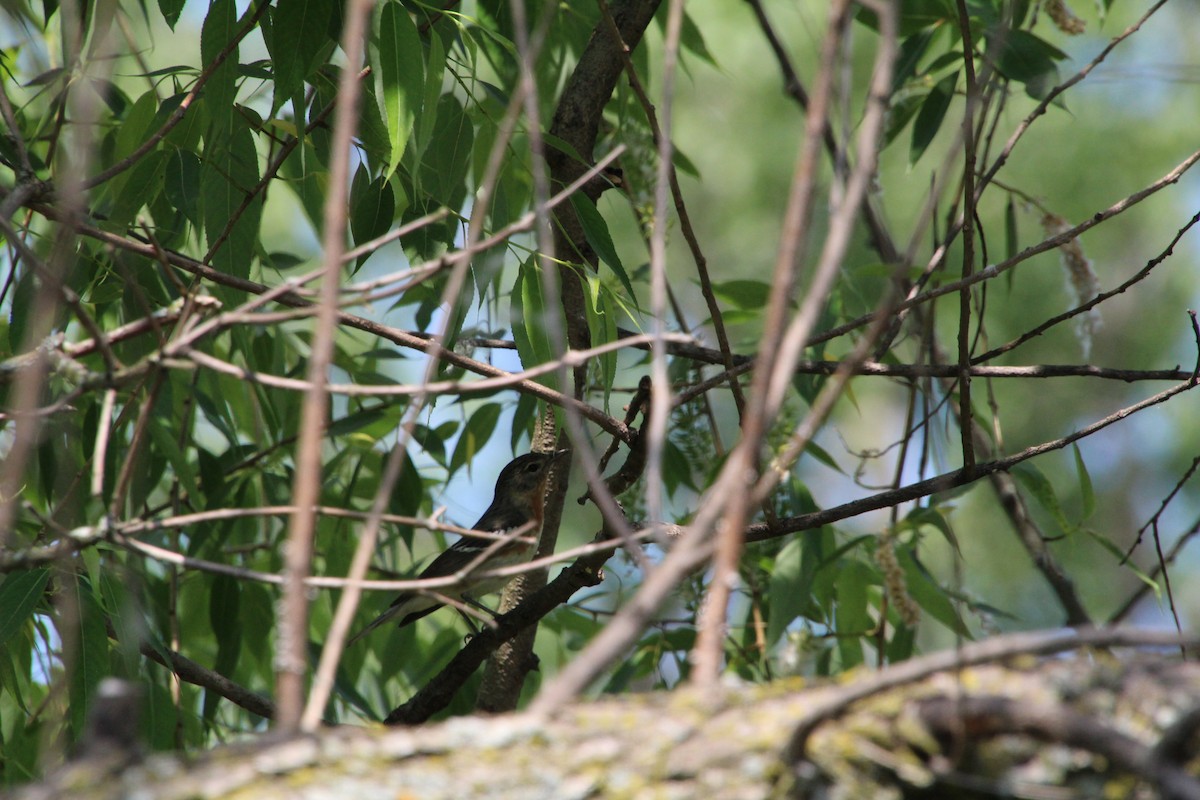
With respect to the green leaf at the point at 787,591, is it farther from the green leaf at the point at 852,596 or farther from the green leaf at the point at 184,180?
the green leaf at the point at 184,180

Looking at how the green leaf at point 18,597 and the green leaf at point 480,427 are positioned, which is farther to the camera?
the green leaf at point 480,427

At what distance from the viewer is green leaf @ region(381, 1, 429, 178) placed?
2590 millimetres

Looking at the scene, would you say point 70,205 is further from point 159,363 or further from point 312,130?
point 312,130

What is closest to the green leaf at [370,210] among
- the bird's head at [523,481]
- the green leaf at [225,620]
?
the green leaf at [225,620]

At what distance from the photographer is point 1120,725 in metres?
1.35

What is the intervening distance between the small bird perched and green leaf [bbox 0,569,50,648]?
1.40m

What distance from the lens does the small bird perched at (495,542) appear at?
4609 mm

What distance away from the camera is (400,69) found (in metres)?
2.62

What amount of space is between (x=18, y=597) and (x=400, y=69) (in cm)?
158

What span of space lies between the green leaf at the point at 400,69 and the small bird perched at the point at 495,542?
1735 mm

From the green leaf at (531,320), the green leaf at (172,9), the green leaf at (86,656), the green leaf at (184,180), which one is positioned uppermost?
the green leaf at (172,9)

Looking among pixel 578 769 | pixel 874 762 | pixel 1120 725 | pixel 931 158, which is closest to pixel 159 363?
pixel 578 769

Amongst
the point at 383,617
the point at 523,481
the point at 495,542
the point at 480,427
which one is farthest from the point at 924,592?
the point at 523,481

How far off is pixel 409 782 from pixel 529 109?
0.96 m
